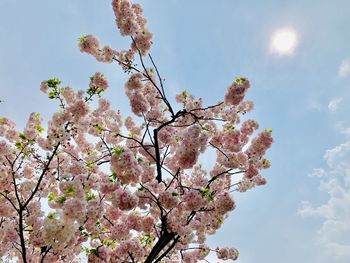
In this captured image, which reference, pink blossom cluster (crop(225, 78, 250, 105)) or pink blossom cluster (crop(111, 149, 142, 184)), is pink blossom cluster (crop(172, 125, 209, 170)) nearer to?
pink blossom cluster (crop(111, 149, 142, 184))

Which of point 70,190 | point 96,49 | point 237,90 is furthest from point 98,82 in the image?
point 70,190

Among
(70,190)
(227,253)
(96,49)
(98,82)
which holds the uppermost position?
(96,49)

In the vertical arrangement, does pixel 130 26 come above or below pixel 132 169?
A: above

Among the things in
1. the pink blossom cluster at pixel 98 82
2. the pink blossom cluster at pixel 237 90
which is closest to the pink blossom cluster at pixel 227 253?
the pink blossom cluster at pixel 237 90

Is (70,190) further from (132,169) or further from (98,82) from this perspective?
(98,82)

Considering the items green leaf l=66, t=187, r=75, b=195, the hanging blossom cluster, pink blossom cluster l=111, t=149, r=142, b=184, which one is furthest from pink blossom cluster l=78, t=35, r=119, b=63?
green leaf l=66, t=187, r=75, b=195

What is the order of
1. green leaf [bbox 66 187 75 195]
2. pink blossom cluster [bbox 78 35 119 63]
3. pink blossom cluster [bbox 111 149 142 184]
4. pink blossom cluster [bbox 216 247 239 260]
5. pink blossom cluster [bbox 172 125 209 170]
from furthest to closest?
1. pink blossom cluster [bbox 216 247 239 260]
2. pink blossom cluster [bbox 78 35 119 63]
3. pink blossom cluster [bbox 172 125 209 170]
4. pink blossom cluster [bbox 111 149 142 184]
5. green leaf [bbox 66 187 75 195]

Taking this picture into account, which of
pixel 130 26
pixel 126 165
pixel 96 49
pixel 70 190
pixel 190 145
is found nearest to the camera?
pixel 70 190

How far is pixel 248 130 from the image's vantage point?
11.3 meters

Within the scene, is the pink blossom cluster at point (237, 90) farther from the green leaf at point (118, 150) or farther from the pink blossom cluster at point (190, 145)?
the green leaf at point (118, 150)

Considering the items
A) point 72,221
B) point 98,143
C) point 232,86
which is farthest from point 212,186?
point 72,221

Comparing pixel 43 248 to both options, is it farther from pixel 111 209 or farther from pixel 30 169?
pixel 30 169

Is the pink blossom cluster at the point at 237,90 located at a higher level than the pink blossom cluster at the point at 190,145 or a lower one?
higher

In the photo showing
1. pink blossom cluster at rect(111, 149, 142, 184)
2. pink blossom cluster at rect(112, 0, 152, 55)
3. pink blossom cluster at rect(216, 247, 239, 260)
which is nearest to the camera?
pink blossom cluster at rect(111, 149, 142, 184)
